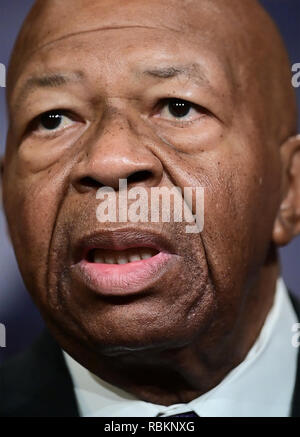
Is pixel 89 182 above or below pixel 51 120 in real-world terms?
below

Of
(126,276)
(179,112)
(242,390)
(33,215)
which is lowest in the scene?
(242,390)

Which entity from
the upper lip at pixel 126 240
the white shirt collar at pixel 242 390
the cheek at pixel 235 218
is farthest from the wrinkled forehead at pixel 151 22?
the white shirt collar at pixel 242 390

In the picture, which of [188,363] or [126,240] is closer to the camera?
[126,240]

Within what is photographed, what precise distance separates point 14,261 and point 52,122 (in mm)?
369

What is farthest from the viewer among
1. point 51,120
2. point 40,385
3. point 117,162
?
point 40,385

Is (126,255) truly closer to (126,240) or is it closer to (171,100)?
(126,240)

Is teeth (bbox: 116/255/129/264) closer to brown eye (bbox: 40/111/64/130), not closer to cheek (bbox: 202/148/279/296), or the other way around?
cheek (bbox: 202/148/279/296)

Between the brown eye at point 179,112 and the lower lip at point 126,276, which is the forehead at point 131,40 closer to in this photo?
the brown eye at point 179,112

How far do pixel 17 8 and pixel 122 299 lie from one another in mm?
678

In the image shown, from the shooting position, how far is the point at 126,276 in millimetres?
1234

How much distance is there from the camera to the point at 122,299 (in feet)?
4.06

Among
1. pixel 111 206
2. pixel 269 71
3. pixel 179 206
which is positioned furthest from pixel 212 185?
pixel 269 71

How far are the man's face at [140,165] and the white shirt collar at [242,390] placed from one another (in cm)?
15

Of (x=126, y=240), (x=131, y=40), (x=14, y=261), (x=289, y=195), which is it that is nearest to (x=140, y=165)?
(x=126, y=240)
